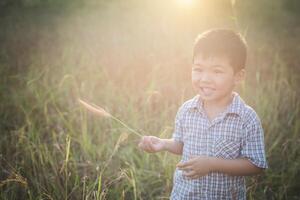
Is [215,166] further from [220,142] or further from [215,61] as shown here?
[215,61]

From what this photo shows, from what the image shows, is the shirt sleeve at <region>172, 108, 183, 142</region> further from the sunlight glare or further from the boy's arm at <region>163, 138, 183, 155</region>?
the sunlight glare

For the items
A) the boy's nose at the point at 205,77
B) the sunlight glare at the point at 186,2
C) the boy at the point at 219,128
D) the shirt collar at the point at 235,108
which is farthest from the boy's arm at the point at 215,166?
the sunlight glare at the point at 186,2

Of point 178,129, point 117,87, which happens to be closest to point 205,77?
point 178,129

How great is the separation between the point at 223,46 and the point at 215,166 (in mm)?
423

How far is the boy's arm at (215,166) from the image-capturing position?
1623mm

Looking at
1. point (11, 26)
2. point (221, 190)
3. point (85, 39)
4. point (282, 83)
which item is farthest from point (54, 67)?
point (221, 190)

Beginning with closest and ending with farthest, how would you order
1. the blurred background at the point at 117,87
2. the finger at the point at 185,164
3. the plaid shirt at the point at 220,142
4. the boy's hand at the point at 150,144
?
the finger at the point at 185,164, the plaid shirt at the point at 220,142, the boy's hand at the point at 150,144, the blurred background at the point at 117,87

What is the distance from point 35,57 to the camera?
14.8 feet

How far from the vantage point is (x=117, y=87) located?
3.88m

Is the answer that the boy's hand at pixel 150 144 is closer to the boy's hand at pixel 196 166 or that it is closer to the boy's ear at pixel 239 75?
the boy's hand at pixel 196 166

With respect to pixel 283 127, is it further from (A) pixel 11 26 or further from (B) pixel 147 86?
(A) pixel 11 26

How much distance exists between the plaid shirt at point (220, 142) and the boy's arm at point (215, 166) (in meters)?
0.03

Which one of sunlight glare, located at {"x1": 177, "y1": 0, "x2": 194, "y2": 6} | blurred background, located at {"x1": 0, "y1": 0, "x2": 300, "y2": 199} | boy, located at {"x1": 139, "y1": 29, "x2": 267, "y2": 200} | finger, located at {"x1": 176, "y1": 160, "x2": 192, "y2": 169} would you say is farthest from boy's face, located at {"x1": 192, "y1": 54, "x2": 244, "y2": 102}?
sunlight glare, located at {"x1": 177, "y1": 0, "x2": 194, "y2": 6}

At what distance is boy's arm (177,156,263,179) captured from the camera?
5.32 feet
